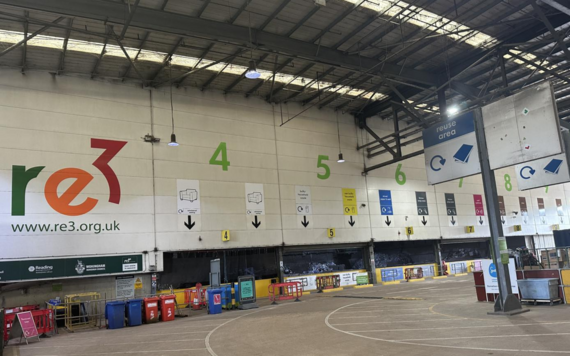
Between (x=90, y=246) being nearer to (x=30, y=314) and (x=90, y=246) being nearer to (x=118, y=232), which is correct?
(x=118, y=232)

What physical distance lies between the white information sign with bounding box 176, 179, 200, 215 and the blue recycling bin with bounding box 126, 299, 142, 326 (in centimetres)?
567

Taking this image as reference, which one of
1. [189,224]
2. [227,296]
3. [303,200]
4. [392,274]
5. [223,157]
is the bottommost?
[392,274]

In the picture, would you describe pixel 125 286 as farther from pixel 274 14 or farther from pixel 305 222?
pixel 274 14

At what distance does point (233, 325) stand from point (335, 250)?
13.6 metres

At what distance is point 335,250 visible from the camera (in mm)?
25500

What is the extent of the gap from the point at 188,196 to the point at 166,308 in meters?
6.09

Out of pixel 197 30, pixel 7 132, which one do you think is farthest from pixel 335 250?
pixel 7 132

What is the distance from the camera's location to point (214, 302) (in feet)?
54.5

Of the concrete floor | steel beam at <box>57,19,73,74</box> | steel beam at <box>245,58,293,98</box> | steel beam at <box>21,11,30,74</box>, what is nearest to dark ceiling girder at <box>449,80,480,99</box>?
steel beam at <box>245,58,293,98</box>

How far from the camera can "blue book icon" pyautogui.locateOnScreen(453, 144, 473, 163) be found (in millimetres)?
12436

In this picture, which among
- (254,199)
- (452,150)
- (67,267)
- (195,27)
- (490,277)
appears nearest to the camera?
(490,277)

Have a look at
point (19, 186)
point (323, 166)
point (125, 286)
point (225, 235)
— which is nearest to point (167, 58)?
point (19, 186)

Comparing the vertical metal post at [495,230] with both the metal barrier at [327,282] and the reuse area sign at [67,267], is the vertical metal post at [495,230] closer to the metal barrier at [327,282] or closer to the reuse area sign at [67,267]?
the metal barrier at [327,282]

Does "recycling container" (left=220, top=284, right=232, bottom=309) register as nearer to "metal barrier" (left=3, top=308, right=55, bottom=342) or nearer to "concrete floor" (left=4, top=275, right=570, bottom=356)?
"concrete floor" (left=4, top=275, right=570, bottom=356)
